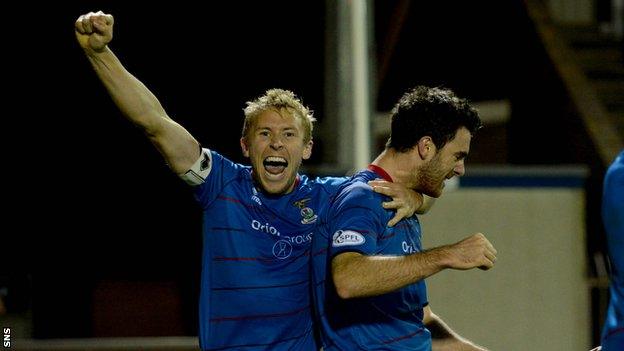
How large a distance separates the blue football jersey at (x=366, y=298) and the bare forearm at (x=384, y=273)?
9 cm

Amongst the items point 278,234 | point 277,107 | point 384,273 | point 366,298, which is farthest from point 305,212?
point 384,273

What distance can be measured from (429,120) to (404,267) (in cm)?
67

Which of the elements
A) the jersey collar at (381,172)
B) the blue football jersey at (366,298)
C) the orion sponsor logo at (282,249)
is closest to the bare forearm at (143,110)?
the orion sponsor logo at (282,249)

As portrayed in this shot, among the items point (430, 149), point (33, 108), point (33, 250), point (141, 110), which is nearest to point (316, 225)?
point (430, 149)

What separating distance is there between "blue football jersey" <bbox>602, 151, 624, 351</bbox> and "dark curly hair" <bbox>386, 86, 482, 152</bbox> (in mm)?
738

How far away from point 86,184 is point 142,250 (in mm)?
1115

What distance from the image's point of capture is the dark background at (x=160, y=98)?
1270 centimetres

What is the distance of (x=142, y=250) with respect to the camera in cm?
1284

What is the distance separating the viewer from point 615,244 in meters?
3.30

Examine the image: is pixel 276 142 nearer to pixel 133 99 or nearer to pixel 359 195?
pixel 133 99

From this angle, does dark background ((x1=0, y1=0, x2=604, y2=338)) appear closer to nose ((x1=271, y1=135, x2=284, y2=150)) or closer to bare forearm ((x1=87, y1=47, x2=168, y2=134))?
nose ((x1=271, y1=135, x2=284, y2=150))

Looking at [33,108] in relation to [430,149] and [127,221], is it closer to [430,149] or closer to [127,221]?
[127,221]

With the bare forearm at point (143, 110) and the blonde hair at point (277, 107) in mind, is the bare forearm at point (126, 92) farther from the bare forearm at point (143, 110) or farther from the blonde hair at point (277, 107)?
the blonde hair at point (277, 107)

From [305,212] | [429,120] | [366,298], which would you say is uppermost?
→ [429,120]
